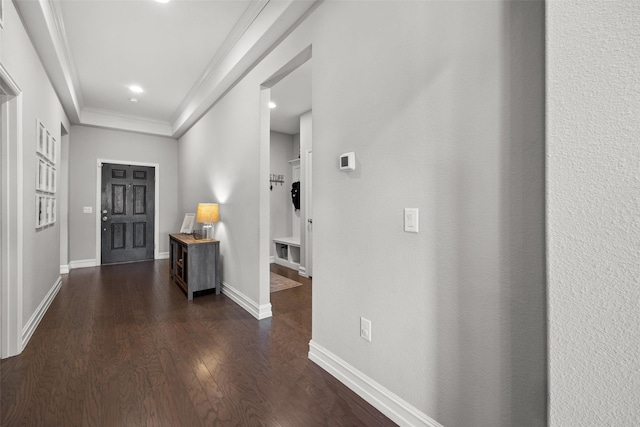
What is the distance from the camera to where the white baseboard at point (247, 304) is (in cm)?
298

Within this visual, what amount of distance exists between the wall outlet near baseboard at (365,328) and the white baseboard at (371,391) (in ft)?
0.76

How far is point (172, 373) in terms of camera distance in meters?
2.00

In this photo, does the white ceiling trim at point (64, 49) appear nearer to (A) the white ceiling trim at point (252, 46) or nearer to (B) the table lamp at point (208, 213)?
(A) the white ceiling trim at point (252, 46)

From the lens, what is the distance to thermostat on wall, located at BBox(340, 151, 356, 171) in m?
1.81

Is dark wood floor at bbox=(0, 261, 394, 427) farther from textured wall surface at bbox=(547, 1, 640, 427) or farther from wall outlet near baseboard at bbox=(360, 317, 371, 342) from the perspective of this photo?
textured wall surface at bbox=(547, 1, 640, 427)

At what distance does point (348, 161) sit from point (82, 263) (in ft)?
19.5

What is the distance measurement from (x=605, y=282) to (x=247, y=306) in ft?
9.75

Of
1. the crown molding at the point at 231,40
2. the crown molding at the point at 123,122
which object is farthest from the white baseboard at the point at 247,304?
the crown molding at the point at 123,122

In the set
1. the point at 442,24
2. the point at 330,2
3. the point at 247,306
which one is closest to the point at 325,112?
the point at 330,2

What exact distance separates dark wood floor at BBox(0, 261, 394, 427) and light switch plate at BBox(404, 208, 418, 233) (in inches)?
40.0

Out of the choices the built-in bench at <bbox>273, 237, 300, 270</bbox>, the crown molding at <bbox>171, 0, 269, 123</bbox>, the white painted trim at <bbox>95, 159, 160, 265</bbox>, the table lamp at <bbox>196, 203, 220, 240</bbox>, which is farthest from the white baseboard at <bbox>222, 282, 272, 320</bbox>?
the white painted trim at <bbox>95, 159, 160, 265</bbox>

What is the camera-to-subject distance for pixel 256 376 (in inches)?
77.5

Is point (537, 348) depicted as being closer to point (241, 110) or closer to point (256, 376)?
point (256, 376)

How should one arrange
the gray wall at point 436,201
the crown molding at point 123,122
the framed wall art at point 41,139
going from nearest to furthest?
the gray wall at point 436,201
the framed wall art at point 41,139
the crown molding at point 123,122
